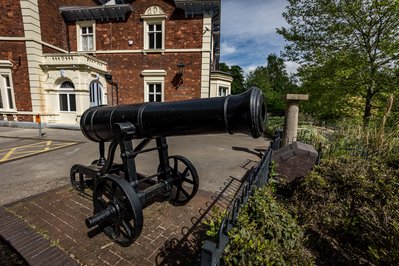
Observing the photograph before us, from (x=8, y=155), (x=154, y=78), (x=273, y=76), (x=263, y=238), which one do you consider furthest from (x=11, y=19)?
(x=273, y=76)

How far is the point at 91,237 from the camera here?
265 centimetres

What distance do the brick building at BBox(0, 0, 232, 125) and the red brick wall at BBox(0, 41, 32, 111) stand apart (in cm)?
5

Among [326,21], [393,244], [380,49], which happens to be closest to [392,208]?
[393,244]

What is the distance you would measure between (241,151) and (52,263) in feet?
21.5

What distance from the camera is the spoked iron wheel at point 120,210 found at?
2.35m

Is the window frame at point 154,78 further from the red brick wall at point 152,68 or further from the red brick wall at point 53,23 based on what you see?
the red brick wall at point 53,23

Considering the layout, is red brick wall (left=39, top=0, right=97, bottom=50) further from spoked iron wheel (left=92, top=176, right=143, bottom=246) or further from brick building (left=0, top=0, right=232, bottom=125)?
spoked iron wheel (left=92, top=176, right=143, bottom=246)

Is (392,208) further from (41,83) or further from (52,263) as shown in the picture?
(41,83)

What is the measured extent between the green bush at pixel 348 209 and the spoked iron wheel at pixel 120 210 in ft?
7.00

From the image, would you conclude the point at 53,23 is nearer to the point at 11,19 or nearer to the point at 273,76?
the point at 11,19

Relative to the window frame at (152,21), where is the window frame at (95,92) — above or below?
below

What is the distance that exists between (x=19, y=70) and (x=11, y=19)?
2.65m

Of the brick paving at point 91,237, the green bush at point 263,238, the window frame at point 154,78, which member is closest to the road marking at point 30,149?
the brick paving at point 91,237

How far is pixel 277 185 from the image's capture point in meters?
4.00
